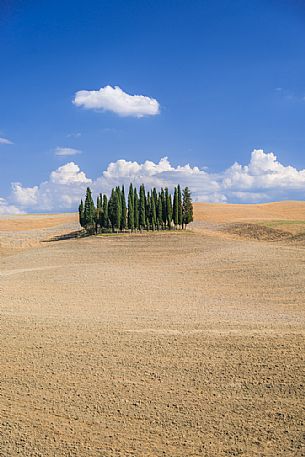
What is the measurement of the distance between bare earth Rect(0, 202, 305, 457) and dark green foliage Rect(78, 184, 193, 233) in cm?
2908

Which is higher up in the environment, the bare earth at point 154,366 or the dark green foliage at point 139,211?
the dark green foliage at point 139,211

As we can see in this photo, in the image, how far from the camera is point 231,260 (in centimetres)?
3594

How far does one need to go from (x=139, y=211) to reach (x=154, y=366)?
150 feet

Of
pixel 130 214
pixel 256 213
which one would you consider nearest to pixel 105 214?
pixel 130 214

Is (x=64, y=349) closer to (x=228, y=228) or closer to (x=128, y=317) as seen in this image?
(x=128, y=317)

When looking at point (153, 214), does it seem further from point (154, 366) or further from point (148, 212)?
point (154, 366)

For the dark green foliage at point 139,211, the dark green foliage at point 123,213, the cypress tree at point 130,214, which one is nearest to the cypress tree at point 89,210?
the dark green foliage at point 139,211

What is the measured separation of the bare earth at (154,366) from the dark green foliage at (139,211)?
95.4 feet

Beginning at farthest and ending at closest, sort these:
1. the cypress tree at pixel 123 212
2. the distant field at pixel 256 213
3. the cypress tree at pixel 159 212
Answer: the distant field at pixel 256 213
the cypress tree at pixel 159 212
the cypress tree at pixel 123 212

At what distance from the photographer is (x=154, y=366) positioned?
47.8 feet

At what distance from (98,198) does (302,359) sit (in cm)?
5226

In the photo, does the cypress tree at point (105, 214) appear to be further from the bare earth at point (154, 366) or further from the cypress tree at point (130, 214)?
the bare earth at point (154, 366)

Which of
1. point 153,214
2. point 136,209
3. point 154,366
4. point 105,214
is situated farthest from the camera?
point 105,214

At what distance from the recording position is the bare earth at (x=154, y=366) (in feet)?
36.3
